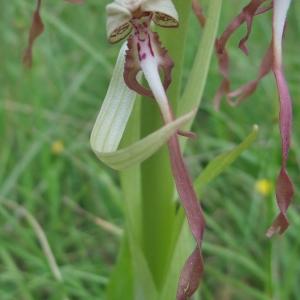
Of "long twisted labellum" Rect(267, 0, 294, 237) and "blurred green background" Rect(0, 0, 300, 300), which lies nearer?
"long twisted labellum" Rect(267, 0, 294, 237)

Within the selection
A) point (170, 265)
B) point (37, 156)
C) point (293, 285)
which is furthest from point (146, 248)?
point (37, 156)

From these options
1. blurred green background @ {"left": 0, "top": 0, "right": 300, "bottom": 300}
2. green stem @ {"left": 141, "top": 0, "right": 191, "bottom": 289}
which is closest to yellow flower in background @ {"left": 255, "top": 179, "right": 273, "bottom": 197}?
blurred green background @ {"left": 0, "top": 0, "right": 300, "bottom": 300}

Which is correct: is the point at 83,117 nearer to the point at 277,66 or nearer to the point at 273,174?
the point at 273,174

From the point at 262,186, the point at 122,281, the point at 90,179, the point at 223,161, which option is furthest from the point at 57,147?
the point at 223,161

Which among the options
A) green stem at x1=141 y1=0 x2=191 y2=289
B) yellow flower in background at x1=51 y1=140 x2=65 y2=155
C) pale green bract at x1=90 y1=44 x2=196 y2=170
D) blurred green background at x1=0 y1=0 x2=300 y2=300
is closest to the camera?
pale green bract at x1=90 y1=44 x2=196 y2=170

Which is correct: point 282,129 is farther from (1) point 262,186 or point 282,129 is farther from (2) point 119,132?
(1) point 262,186

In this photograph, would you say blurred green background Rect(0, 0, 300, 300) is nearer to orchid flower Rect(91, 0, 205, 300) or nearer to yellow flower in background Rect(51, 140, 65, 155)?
yellow flower in background Rect(51, 140, 65, 155)

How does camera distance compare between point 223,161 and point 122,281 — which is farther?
point 122,281

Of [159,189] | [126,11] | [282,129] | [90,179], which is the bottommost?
[90,179]
